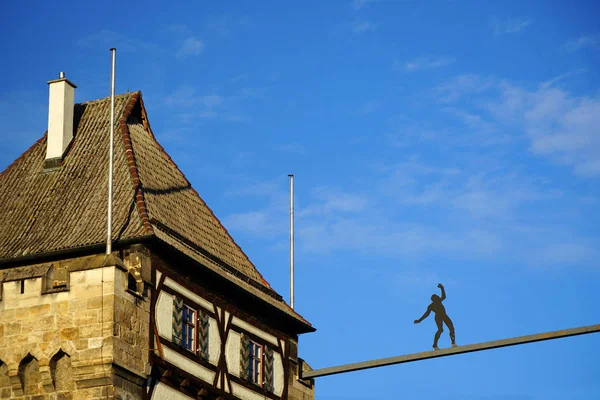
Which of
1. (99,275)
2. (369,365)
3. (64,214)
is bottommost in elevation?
(369,365)

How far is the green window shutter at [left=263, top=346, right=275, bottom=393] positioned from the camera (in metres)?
46.0

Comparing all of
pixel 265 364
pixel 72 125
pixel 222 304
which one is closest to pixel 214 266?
pixel 222 304

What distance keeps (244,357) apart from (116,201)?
21.1 feet

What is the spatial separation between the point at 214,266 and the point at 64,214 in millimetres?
4809

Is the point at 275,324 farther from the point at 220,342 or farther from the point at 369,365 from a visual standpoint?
the point at 369,365

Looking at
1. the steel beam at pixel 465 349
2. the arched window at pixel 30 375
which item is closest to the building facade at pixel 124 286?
the arched window at pixel 30 375

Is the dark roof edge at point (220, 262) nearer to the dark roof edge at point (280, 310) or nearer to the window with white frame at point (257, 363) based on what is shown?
the dark roof edge at point (280, 310)

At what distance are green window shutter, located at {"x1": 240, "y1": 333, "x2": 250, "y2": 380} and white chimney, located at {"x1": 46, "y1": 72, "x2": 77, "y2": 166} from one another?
8.20m

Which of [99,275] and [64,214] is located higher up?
[64,214]

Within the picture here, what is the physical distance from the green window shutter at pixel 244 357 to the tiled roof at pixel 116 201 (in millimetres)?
1623

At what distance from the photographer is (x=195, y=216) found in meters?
46.9

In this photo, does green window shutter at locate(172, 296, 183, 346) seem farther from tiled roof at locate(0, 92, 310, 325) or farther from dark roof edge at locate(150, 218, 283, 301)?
dark roof edge at locate(150, 218, 283, 301)

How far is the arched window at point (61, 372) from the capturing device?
3891 cm

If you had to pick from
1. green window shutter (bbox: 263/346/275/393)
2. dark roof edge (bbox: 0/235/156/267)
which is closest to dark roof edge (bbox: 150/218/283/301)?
dark roof edge (bbox: 0/235/156/267)
